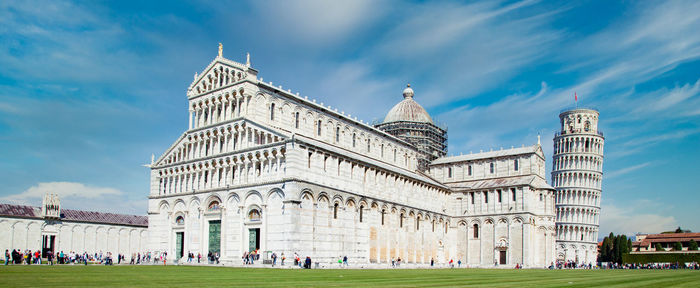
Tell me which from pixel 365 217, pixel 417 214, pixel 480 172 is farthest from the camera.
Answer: pixel 480 172

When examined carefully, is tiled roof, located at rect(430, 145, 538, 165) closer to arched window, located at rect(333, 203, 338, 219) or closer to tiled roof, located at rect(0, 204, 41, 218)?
arched window, located at rect(333, 203, 338, 219)

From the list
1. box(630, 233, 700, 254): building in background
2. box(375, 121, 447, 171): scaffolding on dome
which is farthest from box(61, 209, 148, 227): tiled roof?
box(630, 233, 700, 254): building in background

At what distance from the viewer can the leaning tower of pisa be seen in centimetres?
9619

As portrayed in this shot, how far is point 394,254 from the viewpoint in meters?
57.2

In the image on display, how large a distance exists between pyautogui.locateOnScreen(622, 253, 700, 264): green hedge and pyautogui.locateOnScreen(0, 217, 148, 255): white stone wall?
7692 cm

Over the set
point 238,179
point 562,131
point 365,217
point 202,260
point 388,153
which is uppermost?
point 562,131

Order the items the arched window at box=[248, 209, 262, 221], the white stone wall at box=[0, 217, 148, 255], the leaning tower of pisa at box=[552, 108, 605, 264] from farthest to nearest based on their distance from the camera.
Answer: the leaning tower of pisa at box=[552, 108, 605, 264] → the white stone wall at box=[0, 217, 148, 255] → the arched window at box=[248, 209, 262, 221]

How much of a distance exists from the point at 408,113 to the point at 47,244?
5009 cm

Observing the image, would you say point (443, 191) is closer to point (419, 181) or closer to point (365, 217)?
point (419, 181)

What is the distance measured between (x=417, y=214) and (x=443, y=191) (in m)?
10.3

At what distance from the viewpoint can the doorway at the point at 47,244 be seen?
63069 mm

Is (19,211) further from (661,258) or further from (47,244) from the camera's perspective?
(661,258)

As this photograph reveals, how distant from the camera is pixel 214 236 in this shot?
50.9 meters

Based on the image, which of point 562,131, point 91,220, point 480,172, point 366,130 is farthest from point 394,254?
point 562,131
